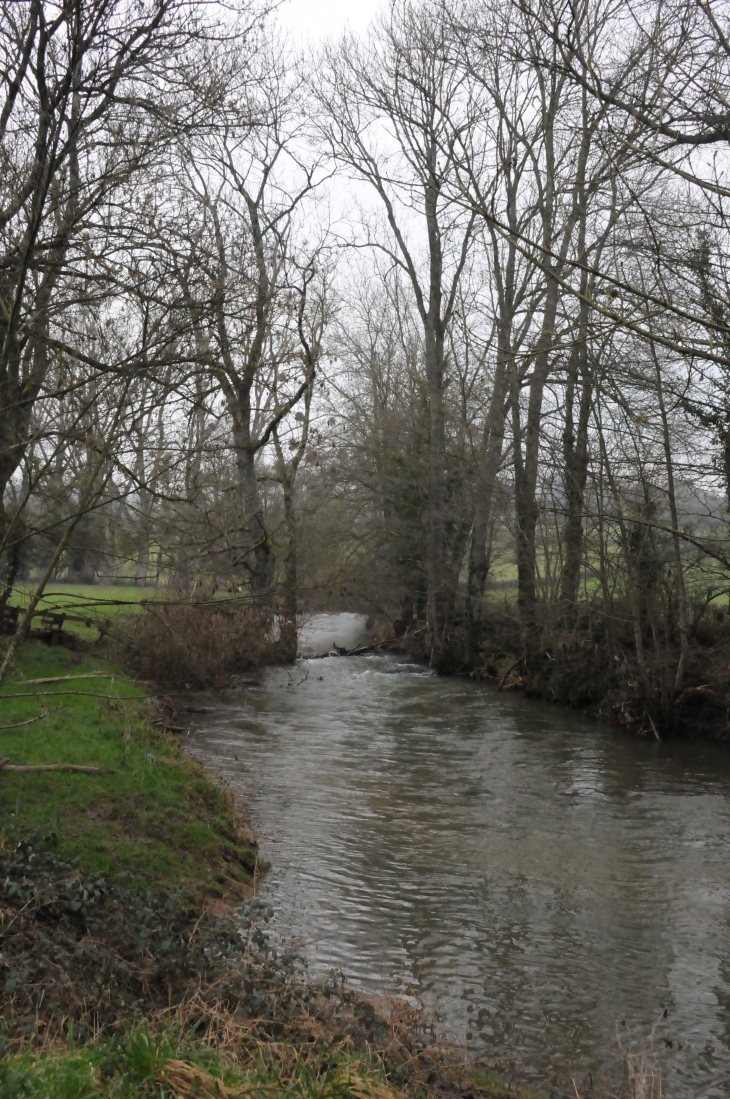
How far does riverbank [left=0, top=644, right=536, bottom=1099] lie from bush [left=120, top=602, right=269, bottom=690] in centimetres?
948

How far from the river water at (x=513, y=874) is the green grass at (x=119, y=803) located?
2.31 ft

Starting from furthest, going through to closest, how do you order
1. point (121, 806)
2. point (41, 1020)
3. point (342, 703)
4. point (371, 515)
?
point (371, 515) → point (342, 703) → point (121, 806) → point (41, 1020)

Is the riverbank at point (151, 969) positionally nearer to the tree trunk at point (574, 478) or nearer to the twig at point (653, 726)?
the twig at point (653, 726)

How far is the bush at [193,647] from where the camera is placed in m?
20.0

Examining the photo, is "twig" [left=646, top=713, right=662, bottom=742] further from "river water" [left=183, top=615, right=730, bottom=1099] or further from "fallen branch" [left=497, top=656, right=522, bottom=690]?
"fallen branch" [left=497, top=656, right=522, bottom=690]

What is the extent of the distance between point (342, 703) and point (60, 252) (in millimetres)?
12507

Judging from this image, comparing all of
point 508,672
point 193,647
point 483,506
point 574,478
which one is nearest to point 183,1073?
point 193,647

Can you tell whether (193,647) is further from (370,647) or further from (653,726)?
(370,647)

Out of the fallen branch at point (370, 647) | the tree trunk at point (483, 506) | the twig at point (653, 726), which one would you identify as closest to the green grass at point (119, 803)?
the twig at point (653, 726)

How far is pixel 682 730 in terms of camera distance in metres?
17.7

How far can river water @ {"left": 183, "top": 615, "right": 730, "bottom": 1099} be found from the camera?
22.0 feet

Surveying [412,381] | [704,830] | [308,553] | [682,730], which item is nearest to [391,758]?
[704,830]

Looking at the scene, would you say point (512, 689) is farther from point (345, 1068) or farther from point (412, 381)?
point (345, 1068)

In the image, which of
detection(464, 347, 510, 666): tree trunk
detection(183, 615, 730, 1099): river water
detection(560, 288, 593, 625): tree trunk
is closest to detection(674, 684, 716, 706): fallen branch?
detection(183, 615, 730, 1099): river water
